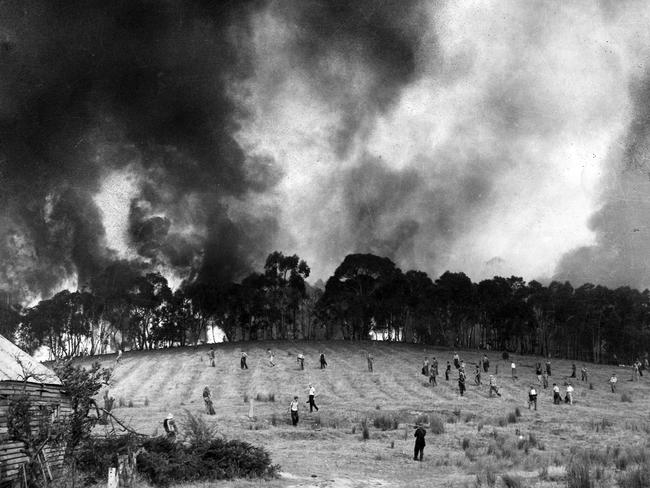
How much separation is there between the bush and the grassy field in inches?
43.3

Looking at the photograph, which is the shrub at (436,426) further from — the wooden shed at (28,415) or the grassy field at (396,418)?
the wooden shed at (28,415)

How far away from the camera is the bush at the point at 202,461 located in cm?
1970

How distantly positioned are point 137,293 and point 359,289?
121 feet

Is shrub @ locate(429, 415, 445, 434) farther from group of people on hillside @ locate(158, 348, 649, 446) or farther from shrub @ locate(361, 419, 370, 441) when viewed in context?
group of people on hillside @ locate(158, 348, 649, 446)

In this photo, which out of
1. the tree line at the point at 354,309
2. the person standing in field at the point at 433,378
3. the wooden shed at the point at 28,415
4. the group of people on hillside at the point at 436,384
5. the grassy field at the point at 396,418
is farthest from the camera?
the tree line at the point at 354,309

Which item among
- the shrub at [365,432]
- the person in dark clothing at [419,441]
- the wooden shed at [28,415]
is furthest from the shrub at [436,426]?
the wooden shed at [28,415]

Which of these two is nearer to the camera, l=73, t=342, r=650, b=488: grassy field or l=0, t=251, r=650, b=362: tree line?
l=73, t=342, r=650, b=488: grassy field

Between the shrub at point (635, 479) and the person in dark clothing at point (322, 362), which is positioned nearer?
the shrub at point (635, 479)

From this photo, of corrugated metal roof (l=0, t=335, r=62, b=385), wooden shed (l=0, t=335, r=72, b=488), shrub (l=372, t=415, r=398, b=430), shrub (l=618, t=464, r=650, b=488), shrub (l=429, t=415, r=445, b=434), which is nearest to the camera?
shrub (l=618, t=464, r=650, b=488)

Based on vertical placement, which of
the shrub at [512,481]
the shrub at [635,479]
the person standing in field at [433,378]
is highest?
the person standing in field at [433,378]

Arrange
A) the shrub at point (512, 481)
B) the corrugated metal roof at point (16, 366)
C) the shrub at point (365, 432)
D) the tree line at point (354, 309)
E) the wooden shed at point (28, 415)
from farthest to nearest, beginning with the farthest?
the tree line at point (354, 309)
the shrub at point (365, 432)
the corrugated metal roof at point (16, 366)
the shrub at point (512, 481)
the wooden shed at point (28, 415)

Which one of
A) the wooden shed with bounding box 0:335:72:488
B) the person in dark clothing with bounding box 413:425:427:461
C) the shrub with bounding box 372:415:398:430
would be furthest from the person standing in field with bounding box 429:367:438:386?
the wooden shed with bounding box 0:335:72:488

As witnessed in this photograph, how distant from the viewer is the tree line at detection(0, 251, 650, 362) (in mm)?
95312

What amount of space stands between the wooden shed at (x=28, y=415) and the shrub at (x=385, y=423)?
1729cm
